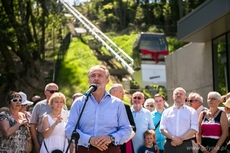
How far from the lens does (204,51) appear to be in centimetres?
1511

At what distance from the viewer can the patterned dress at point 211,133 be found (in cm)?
775

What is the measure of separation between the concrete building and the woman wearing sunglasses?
5.99 m

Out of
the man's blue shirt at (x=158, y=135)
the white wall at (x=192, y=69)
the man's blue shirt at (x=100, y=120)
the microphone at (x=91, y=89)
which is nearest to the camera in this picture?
the microphone at (x=91, y=89)

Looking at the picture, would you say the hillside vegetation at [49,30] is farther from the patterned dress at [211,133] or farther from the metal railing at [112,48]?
the patterned dress at [211,133]

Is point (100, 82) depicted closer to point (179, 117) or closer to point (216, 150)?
point (179, 117)

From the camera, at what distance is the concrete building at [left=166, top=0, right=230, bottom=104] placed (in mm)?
12172

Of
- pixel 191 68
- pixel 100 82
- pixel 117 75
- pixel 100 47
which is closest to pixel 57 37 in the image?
pixel 100 47

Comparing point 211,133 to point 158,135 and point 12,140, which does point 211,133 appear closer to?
point 158,135

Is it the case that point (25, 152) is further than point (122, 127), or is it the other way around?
point (25, 152)

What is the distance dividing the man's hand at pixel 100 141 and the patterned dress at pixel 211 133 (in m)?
3.31

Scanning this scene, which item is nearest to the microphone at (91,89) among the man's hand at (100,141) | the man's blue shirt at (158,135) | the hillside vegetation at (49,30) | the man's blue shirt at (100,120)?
the man's blue shirt at (100,120)

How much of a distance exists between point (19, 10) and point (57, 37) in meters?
13.5

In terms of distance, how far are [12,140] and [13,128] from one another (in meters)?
0.23

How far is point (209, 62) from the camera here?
14.8 metres
